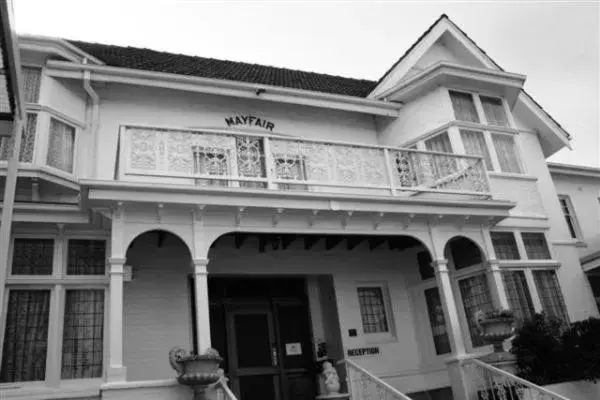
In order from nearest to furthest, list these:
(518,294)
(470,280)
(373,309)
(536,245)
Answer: (470,280), (518,294), (373,309), (536,245)

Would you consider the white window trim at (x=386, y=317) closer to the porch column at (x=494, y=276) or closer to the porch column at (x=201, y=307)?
the porch column at (x=494, y=276)

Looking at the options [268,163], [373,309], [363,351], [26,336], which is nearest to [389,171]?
[268,163]

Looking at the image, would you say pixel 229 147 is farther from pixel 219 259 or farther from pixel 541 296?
pixel 541 296

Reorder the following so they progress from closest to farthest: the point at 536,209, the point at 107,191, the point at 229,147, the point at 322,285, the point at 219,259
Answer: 1. the point at 107,191
2. the point at 229,147
3. the point at 219,259
4. the point at 322,285
5. the point at 536,209

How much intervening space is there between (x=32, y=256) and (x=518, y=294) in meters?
9.31

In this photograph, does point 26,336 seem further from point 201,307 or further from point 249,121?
point 249,121

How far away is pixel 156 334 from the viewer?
9.59 m

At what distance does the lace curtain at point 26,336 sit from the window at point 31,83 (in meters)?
3.70

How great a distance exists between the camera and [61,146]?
1016 cm

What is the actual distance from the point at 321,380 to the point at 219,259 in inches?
123

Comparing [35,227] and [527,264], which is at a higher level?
[35,227]

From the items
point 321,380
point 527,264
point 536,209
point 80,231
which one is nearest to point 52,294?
point 80,231

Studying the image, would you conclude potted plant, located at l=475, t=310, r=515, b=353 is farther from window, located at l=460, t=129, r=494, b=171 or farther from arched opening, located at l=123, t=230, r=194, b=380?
arched opening, located at l=123, t=230, r=194, b=380

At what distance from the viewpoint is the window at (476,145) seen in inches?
506
